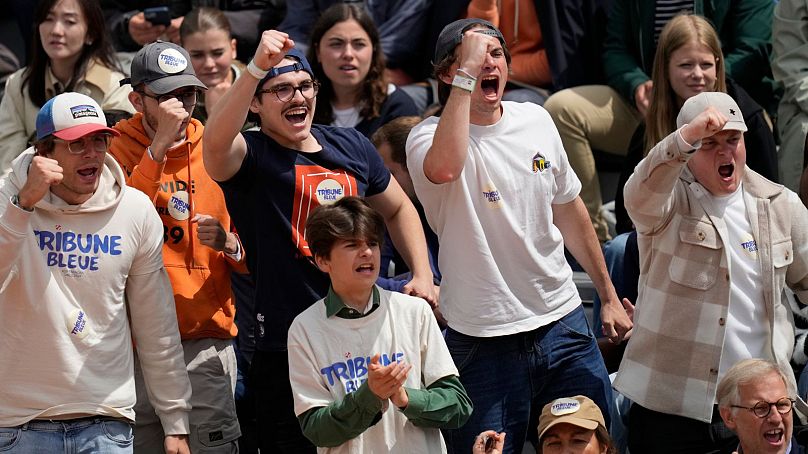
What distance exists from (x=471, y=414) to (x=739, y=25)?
3.40m

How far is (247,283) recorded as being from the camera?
5.50 m

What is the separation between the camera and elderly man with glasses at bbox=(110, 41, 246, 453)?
471cm

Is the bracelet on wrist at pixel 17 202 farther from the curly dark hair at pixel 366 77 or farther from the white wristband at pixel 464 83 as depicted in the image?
the curly dark hair at pixel 366 77

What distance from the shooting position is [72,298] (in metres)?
4.27

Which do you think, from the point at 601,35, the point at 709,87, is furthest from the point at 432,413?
the point at 601,35

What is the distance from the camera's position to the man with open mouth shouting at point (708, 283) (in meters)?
4.59

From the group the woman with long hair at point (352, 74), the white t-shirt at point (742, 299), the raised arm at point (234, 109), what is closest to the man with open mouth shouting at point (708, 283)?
the white t-shirt at point (742, 299)

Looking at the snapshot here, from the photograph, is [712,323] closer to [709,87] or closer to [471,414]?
[471,414]

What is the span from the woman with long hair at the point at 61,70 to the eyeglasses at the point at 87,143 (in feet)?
6.57

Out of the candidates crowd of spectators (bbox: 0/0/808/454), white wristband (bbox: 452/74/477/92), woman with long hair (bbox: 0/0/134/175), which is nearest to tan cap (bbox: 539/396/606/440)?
crowd of spectators (bbox: 0/0/808/454)

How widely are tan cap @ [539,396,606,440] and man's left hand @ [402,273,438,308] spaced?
0.56 m

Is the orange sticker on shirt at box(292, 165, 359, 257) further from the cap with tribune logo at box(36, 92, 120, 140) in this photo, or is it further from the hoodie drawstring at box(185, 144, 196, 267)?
the cap with tribune logo at box(36, 92, 120, 140)

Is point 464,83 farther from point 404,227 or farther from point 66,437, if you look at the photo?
point 66,437

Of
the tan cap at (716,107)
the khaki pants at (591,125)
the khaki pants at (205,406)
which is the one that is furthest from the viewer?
the khaki pants at (591,125)
